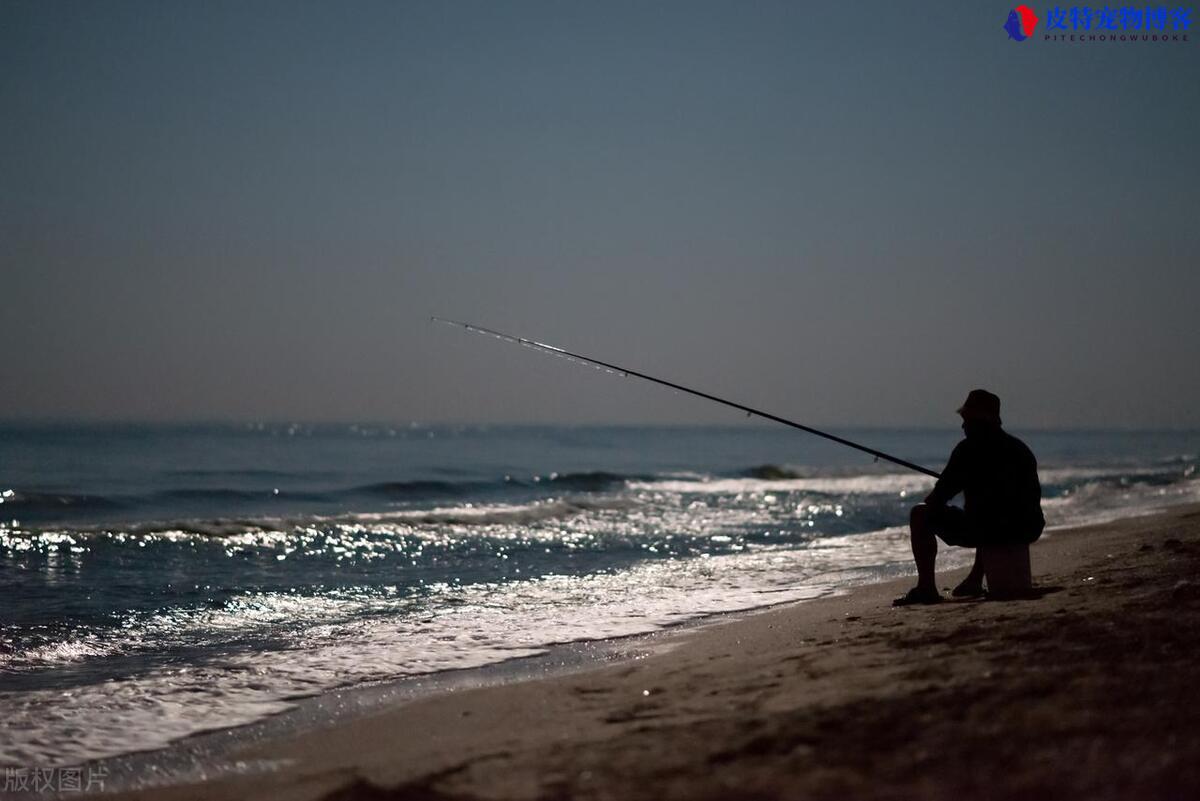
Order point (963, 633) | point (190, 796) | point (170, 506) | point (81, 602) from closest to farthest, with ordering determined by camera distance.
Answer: point (190, 796)
point (963, 633)
point (81, 602)
point (170, 506)

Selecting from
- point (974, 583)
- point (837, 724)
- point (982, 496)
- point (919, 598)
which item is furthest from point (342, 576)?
point (837, 724)

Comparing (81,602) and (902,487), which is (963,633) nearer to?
(81,602)

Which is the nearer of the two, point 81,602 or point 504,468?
point 81,602

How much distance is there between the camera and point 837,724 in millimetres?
3146

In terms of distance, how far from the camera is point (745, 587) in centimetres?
827

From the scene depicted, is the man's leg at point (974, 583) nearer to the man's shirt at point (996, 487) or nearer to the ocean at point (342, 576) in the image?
the man's shirt at point (996, 487)

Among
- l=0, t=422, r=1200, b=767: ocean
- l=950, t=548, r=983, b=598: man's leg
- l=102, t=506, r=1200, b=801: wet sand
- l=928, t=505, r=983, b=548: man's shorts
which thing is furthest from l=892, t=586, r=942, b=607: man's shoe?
l=0, t=422, r=1200, b=767: ocean

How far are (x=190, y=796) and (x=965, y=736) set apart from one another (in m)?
2.57

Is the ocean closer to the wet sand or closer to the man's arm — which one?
the wet sand

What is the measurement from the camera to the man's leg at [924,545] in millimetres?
5816

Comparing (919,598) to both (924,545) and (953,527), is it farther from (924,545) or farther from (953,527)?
(953,527)

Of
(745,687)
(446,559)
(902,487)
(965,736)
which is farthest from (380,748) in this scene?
(902,487)

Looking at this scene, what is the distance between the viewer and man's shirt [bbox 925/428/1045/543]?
5.62 m

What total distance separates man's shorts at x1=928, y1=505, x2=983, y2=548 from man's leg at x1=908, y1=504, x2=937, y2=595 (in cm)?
4
